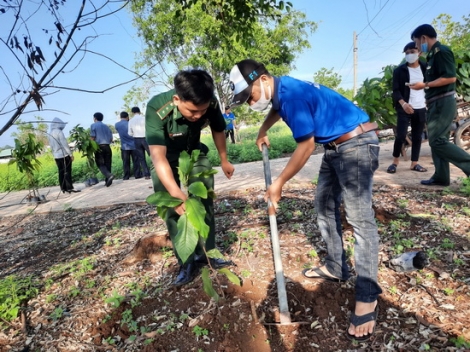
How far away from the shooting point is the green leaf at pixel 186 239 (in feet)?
5.88

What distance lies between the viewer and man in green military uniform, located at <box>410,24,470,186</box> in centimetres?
333

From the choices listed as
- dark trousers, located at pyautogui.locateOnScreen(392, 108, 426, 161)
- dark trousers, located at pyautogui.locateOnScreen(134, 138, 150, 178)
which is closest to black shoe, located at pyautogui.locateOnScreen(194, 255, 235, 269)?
dark trousers, located at pyautogui.locateOnScreen(392, 108, 426, 161)

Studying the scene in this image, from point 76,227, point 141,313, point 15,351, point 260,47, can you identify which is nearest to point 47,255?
point 76,227

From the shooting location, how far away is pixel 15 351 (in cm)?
192

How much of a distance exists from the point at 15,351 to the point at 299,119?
7.58ft

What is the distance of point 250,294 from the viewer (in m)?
2.22

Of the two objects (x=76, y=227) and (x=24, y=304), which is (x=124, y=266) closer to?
(x=24, y=304)

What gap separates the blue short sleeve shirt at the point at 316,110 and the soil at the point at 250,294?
1.16m

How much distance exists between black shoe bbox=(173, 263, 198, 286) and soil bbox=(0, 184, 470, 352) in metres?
0.05

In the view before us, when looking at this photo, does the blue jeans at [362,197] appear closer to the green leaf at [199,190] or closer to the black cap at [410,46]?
the green leaf at [199,190]

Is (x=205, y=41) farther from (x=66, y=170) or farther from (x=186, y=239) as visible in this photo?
(x=186, y=239)


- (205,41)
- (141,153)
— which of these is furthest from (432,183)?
(205,41)

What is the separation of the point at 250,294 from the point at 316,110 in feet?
4.62

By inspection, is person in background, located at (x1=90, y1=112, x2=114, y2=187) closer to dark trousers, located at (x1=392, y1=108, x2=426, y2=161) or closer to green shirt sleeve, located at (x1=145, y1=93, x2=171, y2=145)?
green shirt sleeve, located at (x1=145, y1=93, x2=171, y2=145)
